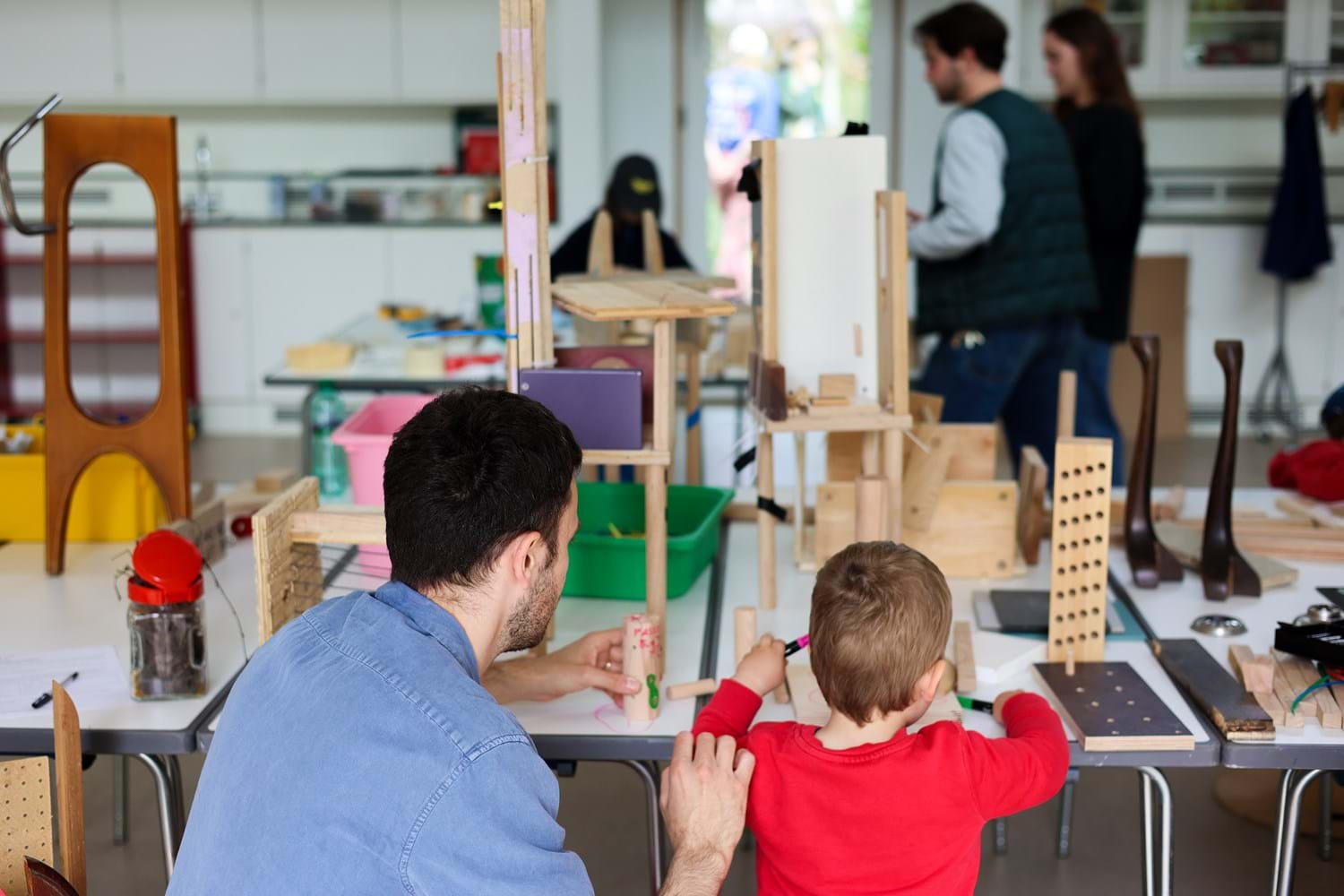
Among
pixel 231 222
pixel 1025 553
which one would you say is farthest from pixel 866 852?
pixel 231 222

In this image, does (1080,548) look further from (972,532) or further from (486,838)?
(486,838)

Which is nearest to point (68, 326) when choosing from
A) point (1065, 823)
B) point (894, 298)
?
point (894, 298)

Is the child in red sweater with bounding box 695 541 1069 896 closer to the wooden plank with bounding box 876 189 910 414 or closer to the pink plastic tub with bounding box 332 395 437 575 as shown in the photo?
the wooden plank with bounding box 876 189 910 414

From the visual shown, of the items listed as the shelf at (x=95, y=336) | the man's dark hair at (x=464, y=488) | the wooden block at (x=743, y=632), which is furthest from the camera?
the shelf at (x=95, y=336)

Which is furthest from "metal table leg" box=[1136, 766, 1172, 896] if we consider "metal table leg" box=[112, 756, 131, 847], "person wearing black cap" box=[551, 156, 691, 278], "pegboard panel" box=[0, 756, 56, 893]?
"person wearing black cap" box=[551, 156, 691, 278]

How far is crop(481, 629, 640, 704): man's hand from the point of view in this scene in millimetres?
1807

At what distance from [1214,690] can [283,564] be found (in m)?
1.24

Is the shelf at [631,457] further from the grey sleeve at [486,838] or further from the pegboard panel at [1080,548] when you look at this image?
the grey sleeve at [486,838]

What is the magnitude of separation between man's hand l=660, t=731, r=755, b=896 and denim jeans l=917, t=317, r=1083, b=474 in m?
1.98

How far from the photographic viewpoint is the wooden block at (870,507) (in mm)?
1973

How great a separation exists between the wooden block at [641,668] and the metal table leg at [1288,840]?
0.81m

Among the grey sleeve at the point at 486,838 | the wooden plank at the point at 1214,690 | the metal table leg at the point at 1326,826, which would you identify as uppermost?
the grey sleeve at the point at 486,838

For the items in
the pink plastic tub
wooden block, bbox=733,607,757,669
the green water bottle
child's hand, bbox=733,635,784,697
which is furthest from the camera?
the green water bottle

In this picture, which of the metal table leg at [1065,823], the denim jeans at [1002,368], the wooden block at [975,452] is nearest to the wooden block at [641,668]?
the wooden block at [975,452]
